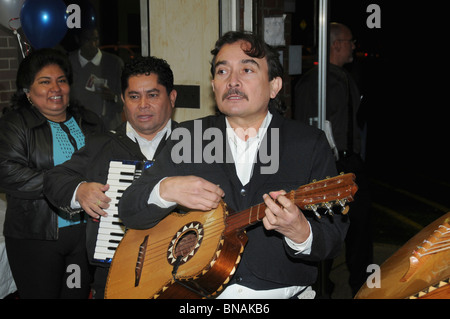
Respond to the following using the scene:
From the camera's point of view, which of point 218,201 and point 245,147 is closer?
point 218,201

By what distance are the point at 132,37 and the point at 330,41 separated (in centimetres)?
985

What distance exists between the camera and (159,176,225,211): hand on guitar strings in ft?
7.13

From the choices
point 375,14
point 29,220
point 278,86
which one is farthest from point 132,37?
point 278,86

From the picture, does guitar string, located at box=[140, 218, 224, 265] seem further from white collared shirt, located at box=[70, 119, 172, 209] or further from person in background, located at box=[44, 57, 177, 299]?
white collared shirt, located at box=[70, 119, 172, 209]

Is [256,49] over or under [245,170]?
over

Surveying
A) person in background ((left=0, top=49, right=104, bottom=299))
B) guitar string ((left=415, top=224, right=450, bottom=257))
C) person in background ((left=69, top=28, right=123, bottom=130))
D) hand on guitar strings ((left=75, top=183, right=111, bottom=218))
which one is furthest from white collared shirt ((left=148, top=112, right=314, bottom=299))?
person in background ((left=69, top=28, right=123, bottom=130))

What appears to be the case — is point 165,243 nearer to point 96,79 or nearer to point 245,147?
point 245,147

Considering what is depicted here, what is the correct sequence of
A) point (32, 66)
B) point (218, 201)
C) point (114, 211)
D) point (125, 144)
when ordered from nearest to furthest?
point (218, 201) < point (114, 211) < point (125, 144) < point (32, 66)

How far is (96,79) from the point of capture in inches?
233

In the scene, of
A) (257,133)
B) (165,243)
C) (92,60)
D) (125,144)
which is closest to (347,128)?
(125,144)

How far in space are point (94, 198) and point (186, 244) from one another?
2.44ft

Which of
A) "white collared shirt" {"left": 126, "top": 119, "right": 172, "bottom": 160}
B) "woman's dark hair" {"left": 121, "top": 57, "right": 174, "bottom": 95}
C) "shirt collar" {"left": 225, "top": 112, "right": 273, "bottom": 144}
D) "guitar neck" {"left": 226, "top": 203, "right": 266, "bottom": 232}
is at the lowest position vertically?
"guitar neck" {"left": 226, "top": 203, "right": 266, "bottom": 232}

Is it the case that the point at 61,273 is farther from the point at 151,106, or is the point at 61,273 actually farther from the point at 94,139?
the point at 151,106

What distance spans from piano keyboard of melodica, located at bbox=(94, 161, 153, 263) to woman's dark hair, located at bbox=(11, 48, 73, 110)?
1074mm
